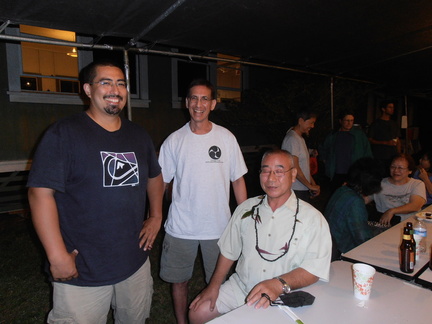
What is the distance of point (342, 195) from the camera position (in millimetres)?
2809

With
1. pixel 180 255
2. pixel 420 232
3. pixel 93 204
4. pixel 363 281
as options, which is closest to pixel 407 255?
pixel 420 232

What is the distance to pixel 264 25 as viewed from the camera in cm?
338

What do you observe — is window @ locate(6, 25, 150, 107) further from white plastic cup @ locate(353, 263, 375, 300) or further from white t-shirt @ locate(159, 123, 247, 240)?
white plastic cup @ locate(353, 263, 375, 300)

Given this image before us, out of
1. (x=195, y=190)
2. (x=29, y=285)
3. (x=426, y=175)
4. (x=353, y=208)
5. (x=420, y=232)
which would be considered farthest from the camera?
(x=426, y=175)

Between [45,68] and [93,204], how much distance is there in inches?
217

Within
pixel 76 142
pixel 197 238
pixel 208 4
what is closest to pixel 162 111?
pixel 208 4

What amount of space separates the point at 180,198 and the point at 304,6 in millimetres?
2275

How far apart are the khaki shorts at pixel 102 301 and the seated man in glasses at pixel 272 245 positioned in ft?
1.17

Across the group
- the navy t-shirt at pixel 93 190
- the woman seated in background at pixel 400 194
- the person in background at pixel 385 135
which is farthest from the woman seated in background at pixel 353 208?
the person in background at pixel 385 135

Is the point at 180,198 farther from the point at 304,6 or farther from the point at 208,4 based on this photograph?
the point at 304,6

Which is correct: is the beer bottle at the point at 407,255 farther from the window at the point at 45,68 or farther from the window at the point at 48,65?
the window at the point at 48,65

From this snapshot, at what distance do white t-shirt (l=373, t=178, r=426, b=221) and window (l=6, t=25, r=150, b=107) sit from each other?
518 centimetres

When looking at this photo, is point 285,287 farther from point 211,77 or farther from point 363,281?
point 211,77

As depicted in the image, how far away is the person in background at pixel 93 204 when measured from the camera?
160 centimetres
